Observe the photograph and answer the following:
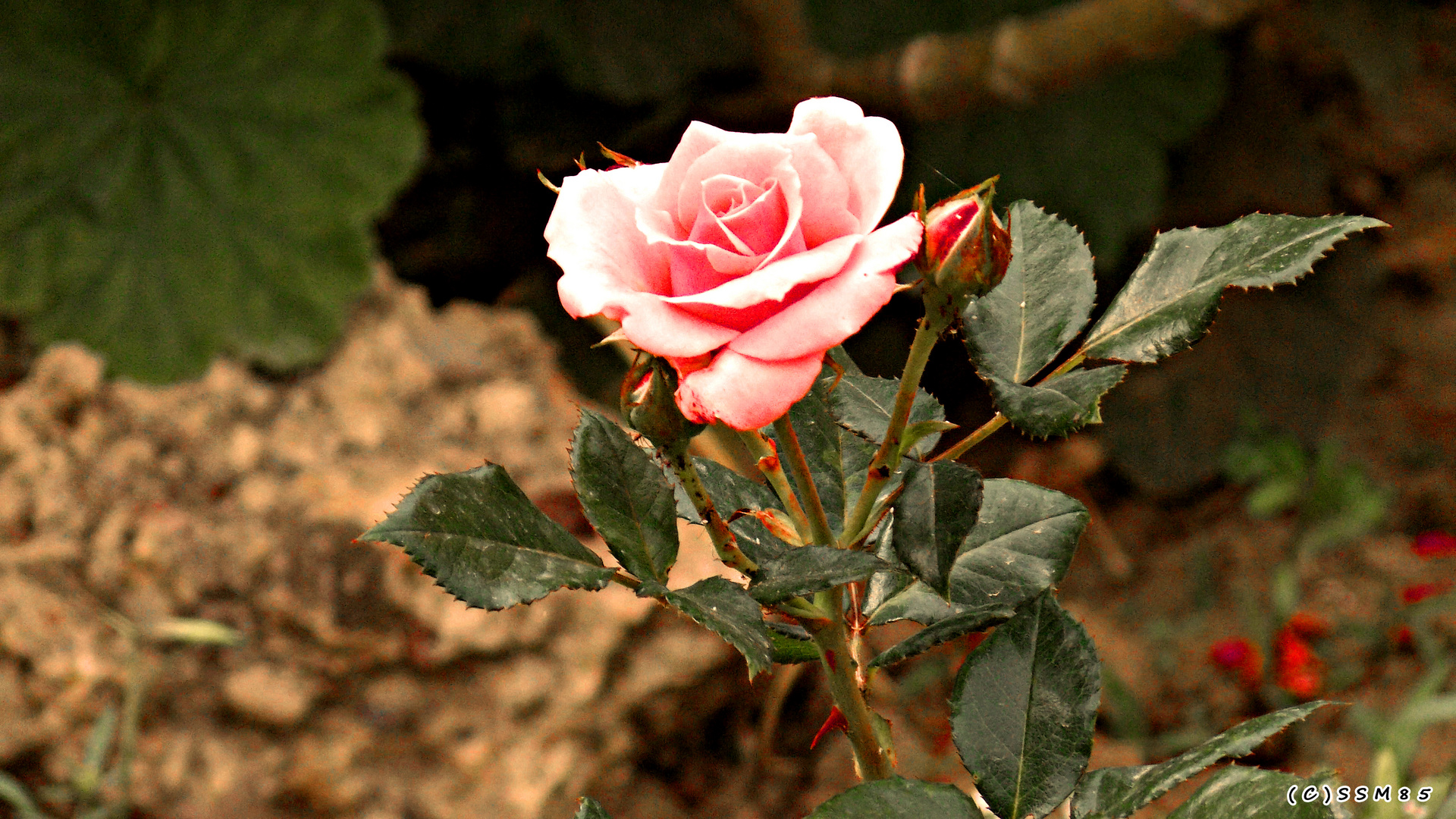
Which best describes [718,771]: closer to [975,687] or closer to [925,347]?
[975,687]

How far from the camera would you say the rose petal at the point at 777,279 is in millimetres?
331

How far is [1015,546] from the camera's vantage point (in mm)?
446

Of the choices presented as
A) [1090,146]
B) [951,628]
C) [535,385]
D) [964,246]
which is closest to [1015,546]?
[951,628]

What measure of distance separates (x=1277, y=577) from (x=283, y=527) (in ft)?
4.49

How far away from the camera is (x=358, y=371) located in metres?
1.56

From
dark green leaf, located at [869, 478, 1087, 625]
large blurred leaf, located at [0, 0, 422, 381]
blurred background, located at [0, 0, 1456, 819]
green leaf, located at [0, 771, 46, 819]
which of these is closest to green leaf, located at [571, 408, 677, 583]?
dark green leaf, located at [869, 478, 1087, 625]

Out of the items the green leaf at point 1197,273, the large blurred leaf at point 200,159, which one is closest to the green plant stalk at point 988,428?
the green leaf at point 1197,273

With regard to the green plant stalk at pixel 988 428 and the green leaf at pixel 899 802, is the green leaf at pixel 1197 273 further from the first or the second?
the green leaf at pixel 899 802

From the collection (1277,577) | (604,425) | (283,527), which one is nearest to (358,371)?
(283,527)

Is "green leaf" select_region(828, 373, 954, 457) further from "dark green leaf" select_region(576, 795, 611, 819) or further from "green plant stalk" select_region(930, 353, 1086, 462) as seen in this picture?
"dark green leaf" select_region(576, 795, 611, 819)

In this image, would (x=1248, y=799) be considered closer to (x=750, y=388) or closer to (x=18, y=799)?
(x=750, y=388)

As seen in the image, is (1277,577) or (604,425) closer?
(604,425)

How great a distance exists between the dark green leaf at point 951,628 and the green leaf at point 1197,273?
106 mm

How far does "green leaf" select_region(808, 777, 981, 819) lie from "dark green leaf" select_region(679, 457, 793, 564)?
0.10 metres
